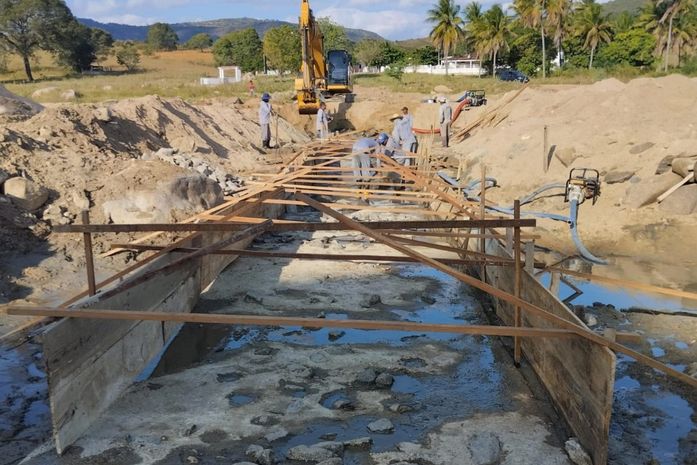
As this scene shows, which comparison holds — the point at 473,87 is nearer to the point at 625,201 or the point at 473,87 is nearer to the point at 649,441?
the point at 625,201

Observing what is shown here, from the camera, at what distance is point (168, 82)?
41750mm

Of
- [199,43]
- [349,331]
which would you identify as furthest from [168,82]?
[199,43]

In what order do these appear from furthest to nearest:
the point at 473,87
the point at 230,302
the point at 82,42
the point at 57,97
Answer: the point at 82,42 < the point at 473,87 < the point at 57,97 < the point at 230,302

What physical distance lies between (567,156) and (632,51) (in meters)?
41.4

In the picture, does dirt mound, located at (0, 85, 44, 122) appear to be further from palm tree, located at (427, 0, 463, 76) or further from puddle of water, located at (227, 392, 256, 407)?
palm tree, located at (427, 0, 463, 76)

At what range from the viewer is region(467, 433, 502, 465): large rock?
396 centimetres

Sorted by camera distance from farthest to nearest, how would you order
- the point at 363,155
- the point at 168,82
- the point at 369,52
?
the point at 369,52, the point at 168,82, the point at 363,155

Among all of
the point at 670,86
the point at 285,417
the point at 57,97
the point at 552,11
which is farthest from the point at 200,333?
the point at 552,11

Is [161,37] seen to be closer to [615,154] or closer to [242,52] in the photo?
Answer: [242,52]

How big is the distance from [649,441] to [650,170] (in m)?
7.86

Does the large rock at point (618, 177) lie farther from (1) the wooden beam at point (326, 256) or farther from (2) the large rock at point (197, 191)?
(2) the large rock at point (197, 191)

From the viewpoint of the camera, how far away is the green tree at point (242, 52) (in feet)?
235

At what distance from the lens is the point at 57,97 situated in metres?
24.9

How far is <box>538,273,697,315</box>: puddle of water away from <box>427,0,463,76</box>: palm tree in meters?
50.8
